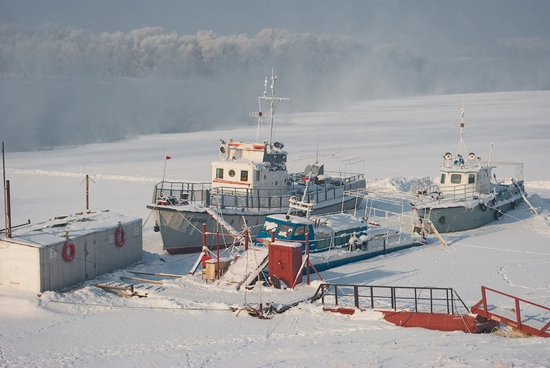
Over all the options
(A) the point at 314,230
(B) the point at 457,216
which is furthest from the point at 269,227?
(B) the point at 457,216

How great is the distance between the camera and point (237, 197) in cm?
2623

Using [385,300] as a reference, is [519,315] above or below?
above

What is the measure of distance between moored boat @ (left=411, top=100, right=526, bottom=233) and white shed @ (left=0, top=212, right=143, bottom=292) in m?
11.2

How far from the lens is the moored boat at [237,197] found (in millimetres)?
24750

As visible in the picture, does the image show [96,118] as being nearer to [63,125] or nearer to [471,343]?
[63,125]

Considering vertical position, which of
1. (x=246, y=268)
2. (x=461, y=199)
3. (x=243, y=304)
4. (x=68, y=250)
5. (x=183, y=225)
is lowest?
(x=243, y=304)

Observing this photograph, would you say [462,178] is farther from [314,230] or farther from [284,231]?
[284,231]

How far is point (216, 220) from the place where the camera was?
78.6 ft

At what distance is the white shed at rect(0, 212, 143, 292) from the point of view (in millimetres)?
18109

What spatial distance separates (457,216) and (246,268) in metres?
11.7

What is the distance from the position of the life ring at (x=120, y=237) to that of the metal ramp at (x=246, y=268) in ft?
12.3

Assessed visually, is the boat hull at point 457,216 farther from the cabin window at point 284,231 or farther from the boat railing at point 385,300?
the boat railing at point 385,300

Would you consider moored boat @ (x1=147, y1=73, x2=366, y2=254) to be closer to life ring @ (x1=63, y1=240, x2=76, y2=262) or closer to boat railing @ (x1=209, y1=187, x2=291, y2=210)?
boat railing @ (x1=209, y1=187, x2=291, y2=210)

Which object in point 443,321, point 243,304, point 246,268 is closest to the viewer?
point 443,321
